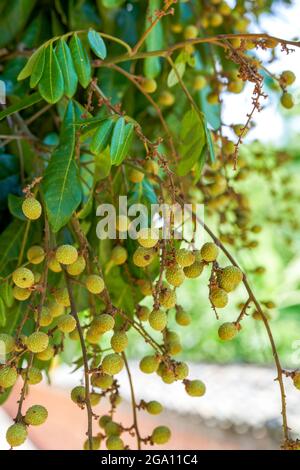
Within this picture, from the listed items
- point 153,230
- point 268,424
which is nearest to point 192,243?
point 153,230

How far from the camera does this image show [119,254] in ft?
2.06

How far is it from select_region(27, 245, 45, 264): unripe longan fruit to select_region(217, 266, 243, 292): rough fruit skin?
0.16m

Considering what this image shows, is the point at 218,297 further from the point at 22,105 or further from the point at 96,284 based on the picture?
the point at 22,105

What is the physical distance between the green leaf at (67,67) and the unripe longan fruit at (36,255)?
0.14 m

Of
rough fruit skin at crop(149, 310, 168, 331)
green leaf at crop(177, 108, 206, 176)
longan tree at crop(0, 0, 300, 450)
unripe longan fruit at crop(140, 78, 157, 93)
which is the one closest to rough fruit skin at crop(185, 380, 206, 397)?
longan tree at crop(0, 0, 300, 450)

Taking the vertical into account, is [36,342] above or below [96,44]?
below

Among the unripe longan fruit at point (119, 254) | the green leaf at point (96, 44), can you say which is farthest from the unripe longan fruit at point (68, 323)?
the green leaf at point (96, 44)

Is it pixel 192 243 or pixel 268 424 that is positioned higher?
pixel 268 424

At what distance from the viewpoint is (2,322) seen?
571 mm

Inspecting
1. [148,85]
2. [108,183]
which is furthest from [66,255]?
[148,85]

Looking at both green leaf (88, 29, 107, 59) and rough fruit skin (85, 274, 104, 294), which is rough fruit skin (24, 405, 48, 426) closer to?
rough fruit skin (85, 274, 104, 294)

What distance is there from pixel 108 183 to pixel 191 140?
9cm

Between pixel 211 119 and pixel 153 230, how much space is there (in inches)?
11.7
